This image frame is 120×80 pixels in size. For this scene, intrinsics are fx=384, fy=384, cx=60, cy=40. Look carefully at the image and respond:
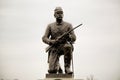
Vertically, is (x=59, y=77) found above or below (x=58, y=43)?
below

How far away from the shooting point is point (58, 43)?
726cm

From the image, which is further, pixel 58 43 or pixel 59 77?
pixel 58 43

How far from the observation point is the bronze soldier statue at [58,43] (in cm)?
716

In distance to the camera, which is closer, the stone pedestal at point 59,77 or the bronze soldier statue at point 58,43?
the stone pedestal at point 59,77

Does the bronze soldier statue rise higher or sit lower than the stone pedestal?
higher

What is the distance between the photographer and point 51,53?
7352 millimetres

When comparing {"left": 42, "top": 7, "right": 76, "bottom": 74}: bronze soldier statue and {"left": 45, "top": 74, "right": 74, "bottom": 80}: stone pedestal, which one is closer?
{"left": 45, "top": 74, "right": 74, "bottom": 80}: stone pedestal

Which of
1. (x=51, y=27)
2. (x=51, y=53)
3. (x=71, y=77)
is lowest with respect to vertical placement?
(x=71, y=77)

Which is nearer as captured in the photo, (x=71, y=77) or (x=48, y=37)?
(x=71, y=77)

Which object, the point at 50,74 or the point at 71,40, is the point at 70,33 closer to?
the point at 71,40

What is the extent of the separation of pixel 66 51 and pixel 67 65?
27cm

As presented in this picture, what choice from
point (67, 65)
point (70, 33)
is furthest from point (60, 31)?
point (67, 65)

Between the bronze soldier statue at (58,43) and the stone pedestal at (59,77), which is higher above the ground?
the bronze soldier statue at (58,43)

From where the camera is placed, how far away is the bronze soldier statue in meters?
7.16
